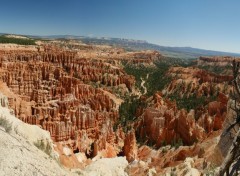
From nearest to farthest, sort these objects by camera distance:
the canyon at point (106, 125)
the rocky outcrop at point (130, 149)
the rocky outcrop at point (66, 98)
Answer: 1. the canyon at point (106, 125)
2. the rocky outcrop at point (130, 149)
3. the rocky outcrop at point (66, 98)

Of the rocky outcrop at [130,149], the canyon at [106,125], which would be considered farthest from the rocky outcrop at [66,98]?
the rocky outcrop at [130,149]

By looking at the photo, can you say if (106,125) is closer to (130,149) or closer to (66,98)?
(130,149)

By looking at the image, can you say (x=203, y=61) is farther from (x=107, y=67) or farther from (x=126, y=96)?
(x=126, y=96)

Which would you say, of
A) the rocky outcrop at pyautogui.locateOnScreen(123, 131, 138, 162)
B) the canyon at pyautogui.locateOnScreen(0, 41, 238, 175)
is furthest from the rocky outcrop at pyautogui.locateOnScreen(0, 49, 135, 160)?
the rocky outcrop at pyautogui.locateOnScreen(123, 131, 138, 162)

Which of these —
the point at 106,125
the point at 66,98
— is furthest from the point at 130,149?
the point at 66,98

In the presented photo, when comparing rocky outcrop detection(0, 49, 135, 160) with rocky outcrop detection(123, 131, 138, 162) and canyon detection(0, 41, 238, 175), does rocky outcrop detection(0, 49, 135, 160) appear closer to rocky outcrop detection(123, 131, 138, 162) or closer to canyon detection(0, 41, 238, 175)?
canyon detection(0, 41, 238, 175)

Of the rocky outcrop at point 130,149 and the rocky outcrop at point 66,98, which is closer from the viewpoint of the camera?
the rocky outcrop at point 130,149

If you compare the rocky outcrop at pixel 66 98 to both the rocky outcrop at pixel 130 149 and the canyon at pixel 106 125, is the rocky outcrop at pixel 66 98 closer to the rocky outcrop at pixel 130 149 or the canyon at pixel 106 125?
the canyon at pixel 106 125

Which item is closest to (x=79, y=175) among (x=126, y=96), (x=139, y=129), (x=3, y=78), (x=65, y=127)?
(x=65, y=127)

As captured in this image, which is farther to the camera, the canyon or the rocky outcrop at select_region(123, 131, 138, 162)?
the rocky outcrop at select_region(123, 131, 138, 162)

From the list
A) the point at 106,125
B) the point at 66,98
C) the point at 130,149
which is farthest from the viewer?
the point at 66,98

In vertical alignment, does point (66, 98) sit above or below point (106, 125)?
above
